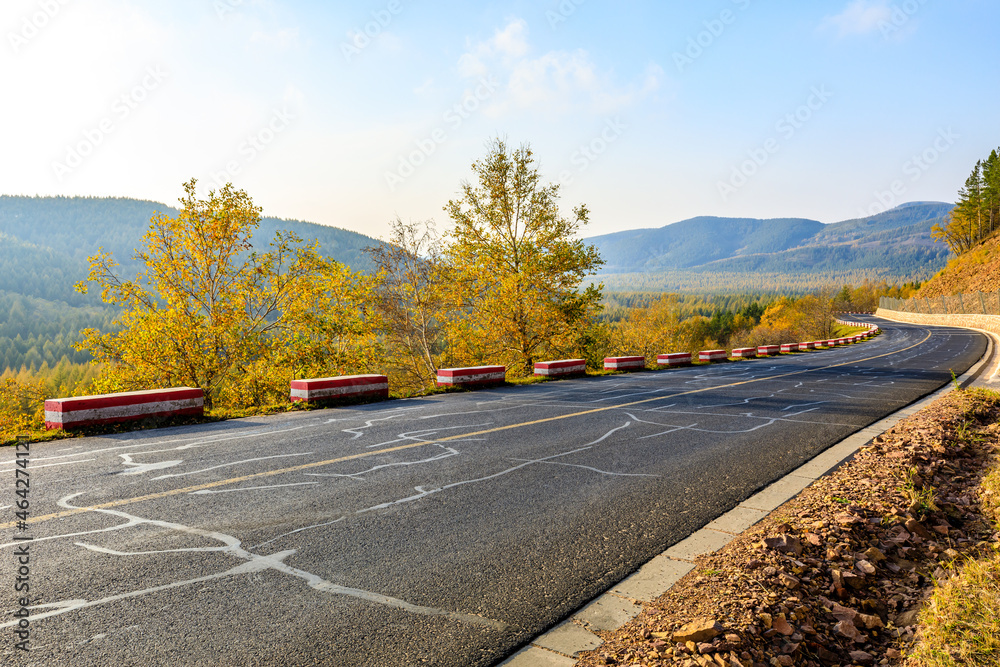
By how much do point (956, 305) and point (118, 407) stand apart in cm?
9402

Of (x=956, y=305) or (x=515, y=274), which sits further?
(x=956, y=305)

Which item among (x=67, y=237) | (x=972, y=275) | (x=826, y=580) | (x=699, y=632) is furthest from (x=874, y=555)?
(x=67, y=237)

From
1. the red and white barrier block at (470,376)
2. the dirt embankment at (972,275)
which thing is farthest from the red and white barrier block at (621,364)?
the dirt embankment at (972,275)

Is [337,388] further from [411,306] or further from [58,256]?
[58,256]

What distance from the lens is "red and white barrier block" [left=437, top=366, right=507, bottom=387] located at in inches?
661

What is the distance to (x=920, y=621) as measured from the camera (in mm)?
3209

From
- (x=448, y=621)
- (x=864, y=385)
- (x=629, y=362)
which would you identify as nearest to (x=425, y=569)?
(x=448, y=621)

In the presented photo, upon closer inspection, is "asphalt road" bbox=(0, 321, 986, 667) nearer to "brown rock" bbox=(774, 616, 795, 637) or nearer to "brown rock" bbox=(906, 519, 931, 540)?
"brown rock" bbox=(774, 616, 795, 637)

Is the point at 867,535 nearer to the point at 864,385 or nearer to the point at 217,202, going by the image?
the point at 864,385

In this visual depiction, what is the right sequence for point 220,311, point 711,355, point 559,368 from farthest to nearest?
point 711,355
point 559,368
point 220,311

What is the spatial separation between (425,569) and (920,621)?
306cm

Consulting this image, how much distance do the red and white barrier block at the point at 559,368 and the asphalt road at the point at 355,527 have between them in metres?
10.4

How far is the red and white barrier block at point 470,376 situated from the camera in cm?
1678

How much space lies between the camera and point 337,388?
13094 millimetres
